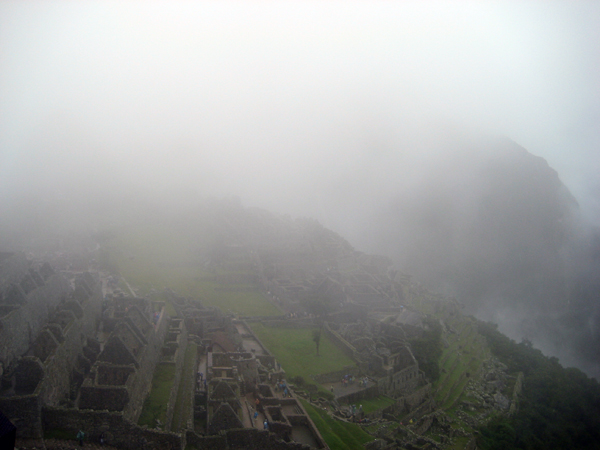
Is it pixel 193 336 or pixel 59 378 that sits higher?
pixel 59 378

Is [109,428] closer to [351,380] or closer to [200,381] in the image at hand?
[200,381]

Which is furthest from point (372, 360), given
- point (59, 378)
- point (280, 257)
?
point (280, 257)

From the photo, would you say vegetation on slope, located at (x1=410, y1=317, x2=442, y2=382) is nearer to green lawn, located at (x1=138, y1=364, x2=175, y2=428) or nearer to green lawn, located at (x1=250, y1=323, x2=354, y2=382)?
green lawn, located at (x1=250, y1=323, x2=354, y2=382)

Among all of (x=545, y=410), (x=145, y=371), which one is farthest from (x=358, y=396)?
(x=545, y=410)

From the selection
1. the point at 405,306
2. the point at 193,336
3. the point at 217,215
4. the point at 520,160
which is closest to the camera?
the point at 193,336

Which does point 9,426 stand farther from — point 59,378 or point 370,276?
point 370,276

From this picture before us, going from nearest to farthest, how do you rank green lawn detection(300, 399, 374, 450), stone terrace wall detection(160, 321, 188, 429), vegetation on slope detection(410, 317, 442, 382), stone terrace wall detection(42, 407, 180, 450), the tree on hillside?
stone terrace wall detection(42, 407, 180, 450), stone terrace wall detection(160, 321, 188, 429), green lawn detection(300, 399, 374, 450), the tree on hillside, vegetation on slope detection(410, 317, 442, 382)

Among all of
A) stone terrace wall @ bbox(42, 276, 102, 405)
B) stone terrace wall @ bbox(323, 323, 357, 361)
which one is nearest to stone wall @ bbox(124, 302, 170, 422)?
stone terrace wall @ bbox(42, 276, 102, 405)
